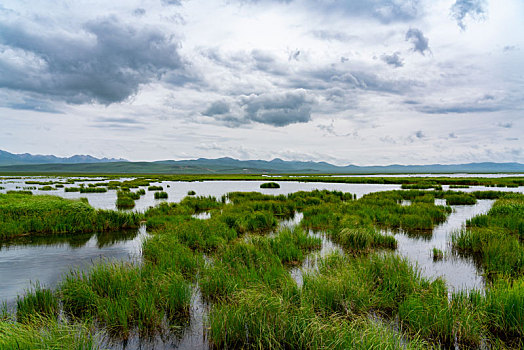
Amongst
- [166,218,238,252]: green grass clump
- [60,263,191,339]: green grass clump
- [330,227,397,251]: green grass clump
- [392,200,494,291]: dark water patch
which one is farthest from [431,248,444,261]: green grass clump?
[60,263,191,339]: green grass clump

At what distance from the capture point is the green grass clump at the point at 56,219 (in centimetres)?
1944

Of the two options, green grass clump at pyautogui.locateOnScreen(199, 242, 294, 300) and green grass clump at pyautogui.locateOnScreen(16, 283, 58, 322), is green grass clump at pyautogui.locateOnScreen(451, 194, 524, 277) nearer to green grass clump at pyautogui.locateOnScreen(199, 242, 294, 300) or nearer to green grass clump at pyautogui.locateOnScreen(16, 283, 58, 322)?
green grass clump at pyautogui.locateOnScreen(199, 242, 294, 300)

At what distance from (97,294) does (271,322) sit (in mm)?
5430

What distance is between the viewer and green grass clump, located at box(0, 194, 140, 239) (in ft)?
63.8

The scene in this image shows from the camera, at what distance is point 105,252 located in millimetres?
15719

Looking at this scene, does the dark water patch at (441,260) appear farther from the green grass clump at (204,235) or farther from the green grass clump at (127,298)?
the green grass clump at (204,235)

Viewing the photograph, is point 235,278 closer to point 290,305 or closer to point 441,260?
point 290,305

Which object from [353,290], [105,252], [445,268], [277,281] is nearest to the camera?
[353,290]

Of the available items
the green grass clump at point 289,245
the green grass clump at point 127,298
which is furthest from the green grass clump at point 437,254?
the green grass clump at point 127,298

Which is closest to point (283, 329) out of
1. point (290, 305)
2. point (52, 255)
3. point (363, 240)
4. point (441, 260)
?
point (290, 305)

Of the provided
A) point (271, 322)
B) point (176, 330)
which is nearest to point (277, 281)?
point (271, 322)

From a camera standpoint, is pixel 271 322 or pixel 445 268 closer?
pixel 271 322

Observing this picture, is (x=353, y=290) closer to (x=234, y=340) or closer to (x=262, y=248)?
(x=234, y=340)

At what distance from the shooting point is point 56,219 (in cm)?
2070
